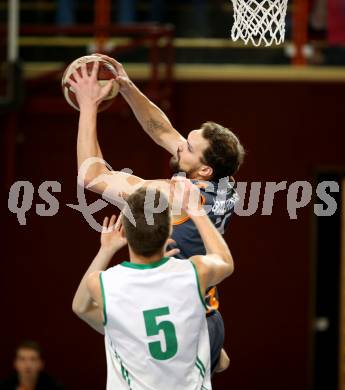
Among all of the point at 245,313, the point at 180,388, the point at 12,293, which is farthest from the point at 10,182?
the point at 180,388

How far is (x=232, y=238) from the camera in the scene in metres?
10.3

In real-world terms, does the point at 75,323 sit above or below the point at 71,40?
below

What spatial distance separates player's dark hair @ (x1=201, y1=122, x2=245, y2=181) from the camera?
5066mm

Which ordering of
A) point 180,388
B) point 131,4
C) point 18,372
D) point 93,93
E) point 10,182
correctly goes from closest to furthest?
point 180,388
point 93,93
point 18,372
point 10,182
point 131,4

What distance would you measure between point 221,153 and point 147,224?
2.93 feet

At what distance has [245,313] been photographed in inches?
408

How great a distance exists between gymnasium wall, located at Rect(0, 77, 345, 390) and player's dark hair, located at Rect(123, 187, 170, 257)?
5.74 meters

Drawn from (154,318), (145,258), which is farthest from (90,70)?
(154,318)

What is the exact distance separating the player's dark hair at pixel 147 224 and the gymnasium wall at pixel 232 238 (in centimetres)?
574

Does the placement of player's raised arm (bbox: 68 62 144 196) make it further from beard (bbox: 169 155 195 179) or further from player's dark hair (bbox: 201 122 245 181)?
player's dark hair (bbox: 201 122 245 181)

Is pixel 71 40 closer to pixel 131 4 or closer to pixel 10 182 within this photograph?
pixel 131 4

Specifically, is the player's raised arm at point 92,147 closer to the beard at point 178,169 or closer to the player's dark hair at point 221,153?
the beard at point 178,169

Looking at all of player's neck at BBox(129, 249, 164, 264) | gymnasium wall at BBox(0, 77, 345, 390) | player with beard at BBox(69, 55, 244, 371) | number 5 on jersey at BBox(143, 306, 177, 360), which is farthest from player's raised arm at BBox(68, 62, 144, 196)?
gymnasium wall at BBox(0, 77, 345, 390)

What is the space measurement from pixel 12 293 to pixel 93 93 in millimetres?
5699
